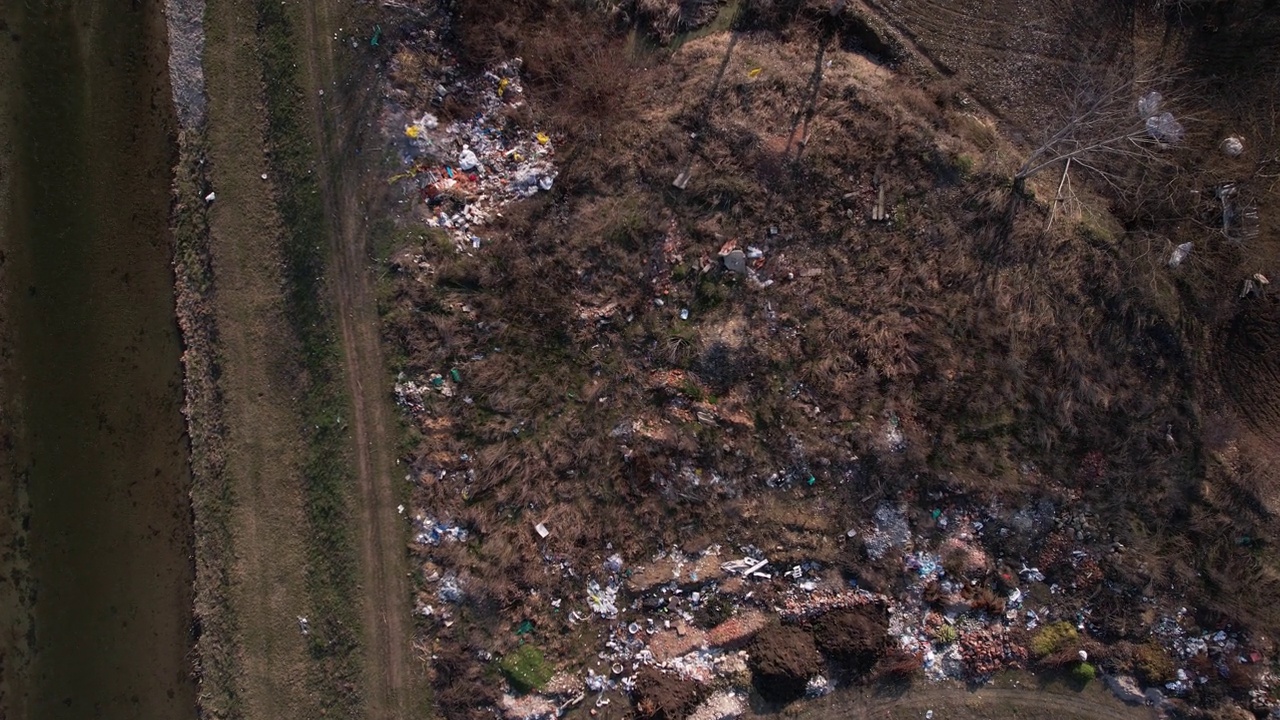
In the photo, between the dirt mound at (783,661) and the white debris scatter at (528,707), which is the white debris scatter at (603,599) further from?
the dirt mound at (783,661)

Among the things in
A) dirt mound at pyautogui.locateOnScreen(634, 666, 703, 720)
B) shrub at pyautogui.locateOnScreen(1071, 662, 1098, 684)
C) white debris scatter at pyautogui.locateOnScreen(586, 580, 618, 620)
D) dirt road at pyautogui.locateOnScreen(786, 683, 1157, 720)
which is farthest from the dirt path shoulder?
shrub at pyautogui.locateOnScreen(1071, 662, 1098, 684)

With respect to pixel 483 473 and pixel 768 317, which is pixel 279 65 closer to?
pixel 483 473

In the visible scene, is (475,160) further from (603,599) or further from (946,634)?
(946,634)

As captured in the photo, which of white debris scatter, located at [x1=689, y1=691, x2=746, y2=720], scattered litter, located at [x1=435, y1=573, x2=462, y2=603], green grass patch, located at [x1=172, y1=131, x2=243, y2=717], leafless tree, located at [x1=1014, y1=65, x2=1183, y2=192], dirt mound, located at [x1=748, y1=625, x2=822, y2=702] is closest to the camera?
dirt mound, located at [x1=748, y1=625, x2=822, y2=702]

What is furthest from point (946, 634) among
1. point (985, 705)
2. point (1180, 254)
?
point (1180, 254)

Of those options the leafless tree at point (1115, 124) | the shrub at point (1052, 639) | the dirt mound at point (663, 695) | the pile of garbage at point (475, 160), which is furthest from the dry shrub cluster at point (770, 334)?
the dirt mound at point (663, 695)

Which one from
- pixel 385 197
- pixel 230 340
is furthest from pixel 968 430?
pixel 230 340

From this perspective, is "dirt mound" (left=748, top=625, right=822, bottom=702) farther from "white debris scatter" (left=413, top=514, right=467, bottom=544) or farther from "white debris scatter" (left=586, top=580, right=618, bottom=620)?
"white debris scatter" (left=413, top=514, right=467, bottom=544)
